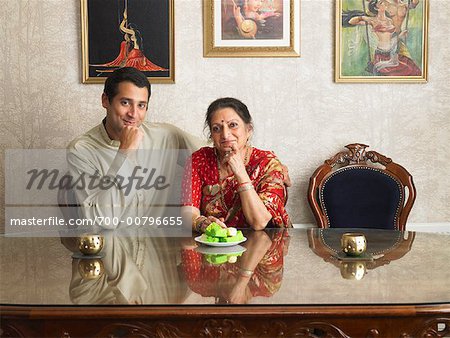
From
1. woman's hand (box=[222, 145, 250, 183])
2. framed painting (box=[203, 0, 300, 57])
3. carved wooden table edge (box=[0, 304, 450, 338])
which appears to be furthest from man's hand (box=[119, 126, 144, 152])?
carved wooden table edge (box=[0, 304, 450, 338])

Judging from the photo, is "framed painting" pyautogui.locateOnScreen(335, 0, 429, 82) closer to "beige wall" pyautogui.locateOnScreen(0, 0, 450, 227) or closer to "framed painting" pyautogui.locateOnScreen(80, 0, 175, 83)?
"beige wall" pyautogui.locateOnScreen(0, 0, 450, 227)

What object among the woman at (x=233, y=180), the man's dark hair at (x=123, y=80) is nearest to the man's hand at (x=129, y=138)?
the man's dark hair at (x=123, y=80)

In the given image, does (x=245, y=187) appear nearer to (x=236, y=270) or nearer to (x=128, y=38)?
(x=236, y=270)

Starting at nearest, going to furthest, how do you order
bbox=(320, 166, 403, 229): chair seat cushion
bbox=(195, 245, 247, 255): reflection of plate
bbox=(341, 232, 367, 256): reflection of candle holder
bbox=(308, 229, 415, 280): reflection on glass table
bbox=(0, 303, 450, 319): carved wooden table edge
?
bbox=(0, 303, 450, 319): carved wooden table edge
bbox=(308, 229, 415, 280): reflection on glass table
bbox=(341, 232, 367, 256): reflection of candle holder
bbox=(195, 245, 247, 255): reflection of plate
bbox=(320, 166, 403, 229): chair seat cushion

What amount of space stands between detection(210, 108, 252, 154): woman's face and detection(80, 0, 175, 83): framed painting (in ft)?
2.76

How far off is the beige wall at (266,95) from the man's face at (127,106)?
552mm

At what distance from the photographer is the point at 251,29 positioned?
396 centimetres

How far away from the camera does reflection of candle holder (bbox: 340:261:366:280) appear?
2.04m

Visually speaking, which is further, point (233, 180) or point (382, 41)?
point (382, 41)

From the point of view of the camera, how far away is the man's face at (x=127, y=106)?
3424 mm

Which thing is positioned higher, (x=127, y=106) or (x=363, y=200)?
(x=127, y=106)

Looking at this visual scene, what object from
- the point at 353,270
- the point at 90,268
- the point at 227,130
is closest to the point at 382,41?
the point at 227,130

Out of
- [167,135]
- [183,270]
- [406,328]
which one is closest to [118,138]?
[167,135]

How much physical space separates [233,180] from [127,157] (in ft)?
2.06
